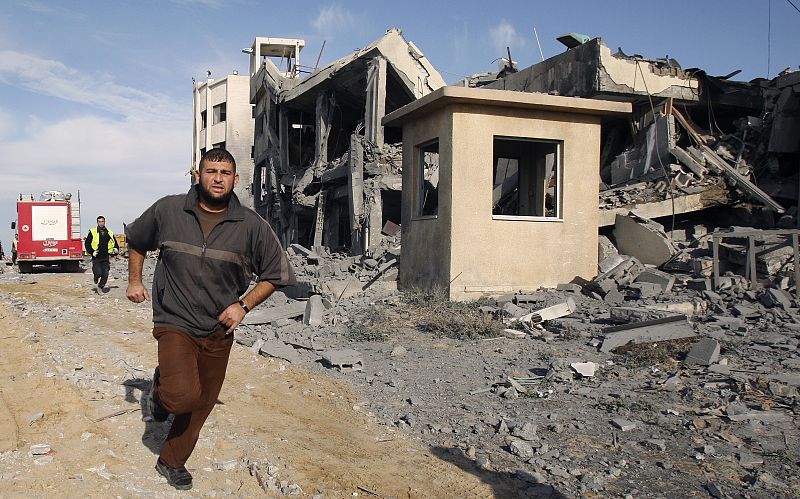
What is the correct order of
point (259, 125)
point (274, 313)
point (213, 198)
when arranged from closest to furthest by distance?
point (213, 198), point (274, 313), point (259, 125)

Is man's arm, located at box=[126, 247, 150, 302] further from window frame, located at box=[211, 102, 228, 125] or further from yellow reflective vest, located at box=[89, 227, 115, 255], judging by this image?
window frame, located at box=[211, 102, 228, 125]

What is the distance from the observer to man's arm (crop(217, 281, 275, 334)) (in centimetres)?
367

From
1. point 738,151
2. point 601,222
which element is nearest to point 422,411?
point 601,222

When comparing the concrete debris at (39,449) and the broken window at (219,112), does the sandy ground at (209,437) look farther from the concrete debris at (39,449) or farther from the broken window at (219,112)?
the broken window at (219,112)

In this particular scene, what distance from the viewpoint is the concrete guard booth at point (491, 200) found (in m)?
10.8

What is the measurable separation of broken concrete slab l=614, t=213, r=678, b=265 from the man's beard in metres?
10.0

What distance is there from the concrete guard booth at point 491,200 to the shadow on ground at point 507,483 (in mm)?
6114

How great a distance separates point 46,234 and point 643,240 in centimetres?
2137

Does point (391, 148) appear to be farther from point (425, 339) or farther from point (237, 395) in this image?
point (237, 395)

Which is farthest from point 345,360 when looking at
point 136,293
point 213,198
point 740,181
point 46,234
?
point 46,234

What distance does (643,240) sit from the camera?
40.8 feet

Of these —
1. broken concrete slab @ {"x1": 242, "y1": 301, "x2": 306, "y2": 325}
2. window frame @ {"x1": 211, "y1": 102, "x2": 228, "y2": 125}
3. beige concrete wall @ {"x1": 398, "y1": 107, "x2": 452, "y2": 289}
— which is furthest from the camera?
window frame @ {"x1": 211, "y1": 102, "x2": 228, "y2": 125}

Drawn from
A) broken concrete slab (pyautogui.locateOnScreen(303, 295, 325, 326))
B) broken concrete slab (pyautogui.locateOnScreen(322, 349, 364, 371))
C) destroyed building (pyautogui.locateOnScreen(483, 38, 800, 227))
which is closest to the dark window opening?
destroyed building (pyautogui.locateOnScreen(483, 38, 800, 227))

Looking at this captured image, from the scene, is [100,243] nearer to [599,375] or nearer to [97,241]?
[97,241]
